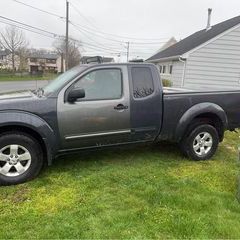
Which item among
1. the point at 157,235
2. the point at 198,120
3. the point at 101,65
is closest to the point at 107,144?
the point at 101,65

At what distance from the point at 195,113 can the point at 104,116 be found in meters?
1.78

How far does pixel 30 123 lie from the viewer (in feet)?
16.5

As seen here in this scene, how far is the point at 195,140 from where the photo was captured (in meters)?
6.47

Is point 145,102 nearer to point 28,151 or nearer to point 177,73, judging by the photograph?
→ point 28,151

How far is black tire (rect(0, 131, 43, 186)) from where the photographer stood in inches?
196

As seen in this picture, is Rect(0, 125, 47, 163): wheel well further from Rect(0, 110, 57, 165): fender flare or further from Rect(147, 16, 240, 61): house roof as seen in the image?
Rect(147, 16, 240, 61): house roof

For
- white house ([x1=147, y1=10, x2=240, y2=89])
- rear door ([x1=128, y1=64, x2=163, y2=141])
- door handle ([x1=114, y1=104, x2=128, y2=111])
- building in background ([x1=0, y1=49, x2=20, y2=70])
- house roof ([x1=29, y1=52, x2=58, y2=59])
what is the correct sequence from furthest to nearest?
house roof ([x1=29, y1=52, x2=58, y2=59]), building in background ([x1=0, y1=49, x2=20, y2=70]), white house ([x1=147, y1=10, x2=240, y2=89]), rear door ([x1=128, y1=64, x2=163, y2=141]), door handle ([x1=114, y1=104, x2=128, y2=111])

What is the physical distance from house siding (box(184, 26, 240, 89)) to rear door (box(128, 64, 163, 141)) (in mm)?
12263

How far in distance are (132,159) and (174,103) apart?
50.6 inches

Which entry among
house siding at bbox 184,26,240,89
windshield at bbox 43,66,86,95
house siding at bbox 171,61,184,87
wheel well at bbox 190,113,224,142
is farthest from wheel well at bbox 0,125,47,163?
house siding at bbox 171,61,184,87

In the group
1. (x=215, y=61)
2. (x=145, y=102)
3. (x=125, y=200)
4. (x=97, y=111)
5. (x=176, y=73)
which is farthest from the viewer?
(x=176, y=73)

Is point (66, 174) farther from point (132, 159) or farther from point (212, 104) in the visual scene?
point (212, 104)

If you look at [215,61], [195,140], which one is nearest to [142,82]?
[195,140]

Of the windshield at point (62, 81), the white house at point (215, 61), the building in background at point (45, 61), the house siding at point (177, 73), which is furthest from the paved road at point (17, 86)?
the building in background at point (45, 61)
